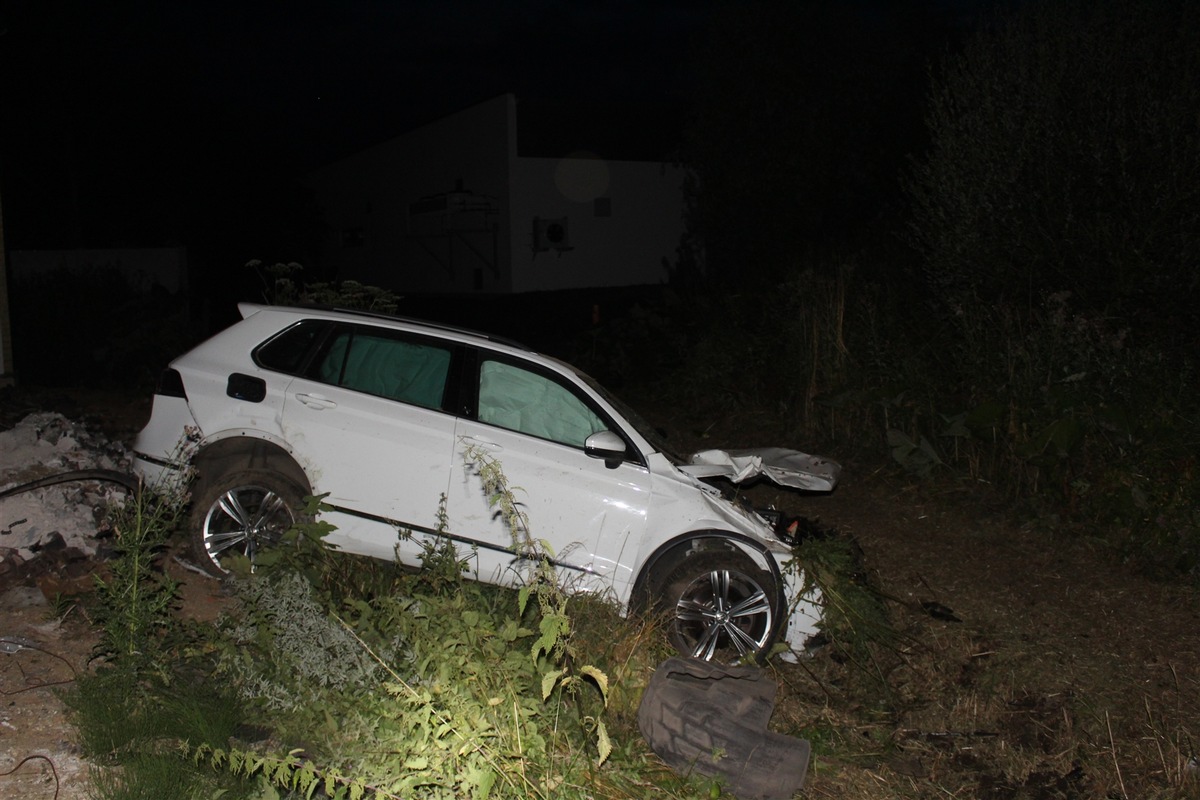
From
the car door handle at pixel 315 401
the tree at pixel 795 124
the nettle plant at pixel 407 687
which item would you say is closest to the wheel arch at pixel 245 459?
the car door handle at pixel 315 401

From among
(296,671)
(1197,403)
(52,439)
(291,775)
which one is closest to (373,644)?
(296,671)

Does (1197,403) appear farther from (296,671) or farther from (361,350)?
(296,671)

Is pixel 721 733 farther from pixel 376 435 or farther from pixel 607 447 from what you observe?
pixel 376 435

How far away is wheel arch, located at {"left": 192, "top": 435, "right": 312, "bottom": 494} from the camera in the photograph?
6059 mm

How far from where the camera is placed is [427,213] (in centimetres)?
3375

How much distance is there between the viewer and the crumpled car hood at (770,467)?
645 cm

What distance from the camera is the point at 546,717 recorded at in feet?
14.3

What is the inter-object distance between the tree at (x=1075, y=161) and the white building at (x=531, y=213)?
65.4ft

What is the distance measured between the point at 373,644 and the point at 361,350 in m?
2.33

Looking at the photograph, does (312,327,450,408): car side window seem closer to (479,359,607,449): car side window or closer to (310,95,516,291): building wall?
(479,359,607,449): car side window

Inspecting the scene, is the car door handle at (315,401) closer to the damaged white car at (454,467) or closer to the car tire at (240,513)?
the damaged white car at (454,467)

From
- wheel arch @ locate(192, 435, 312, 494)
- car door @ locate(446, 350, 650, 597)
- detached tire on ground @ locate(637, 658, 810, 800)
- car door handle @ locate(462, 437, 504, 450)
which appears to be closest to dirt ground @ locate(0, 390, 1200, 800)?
detached tire on ground @ locate(637, 658, 810, 800)

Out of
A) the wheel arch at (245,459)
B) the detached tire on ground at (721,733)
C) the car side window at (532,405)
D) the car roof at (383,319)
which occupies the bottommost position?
the detached tire on ground at (721,733)

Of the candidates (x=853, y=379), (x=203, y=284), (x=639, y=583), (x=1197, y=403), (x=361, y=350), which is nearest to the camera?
(x=639, y=583)
